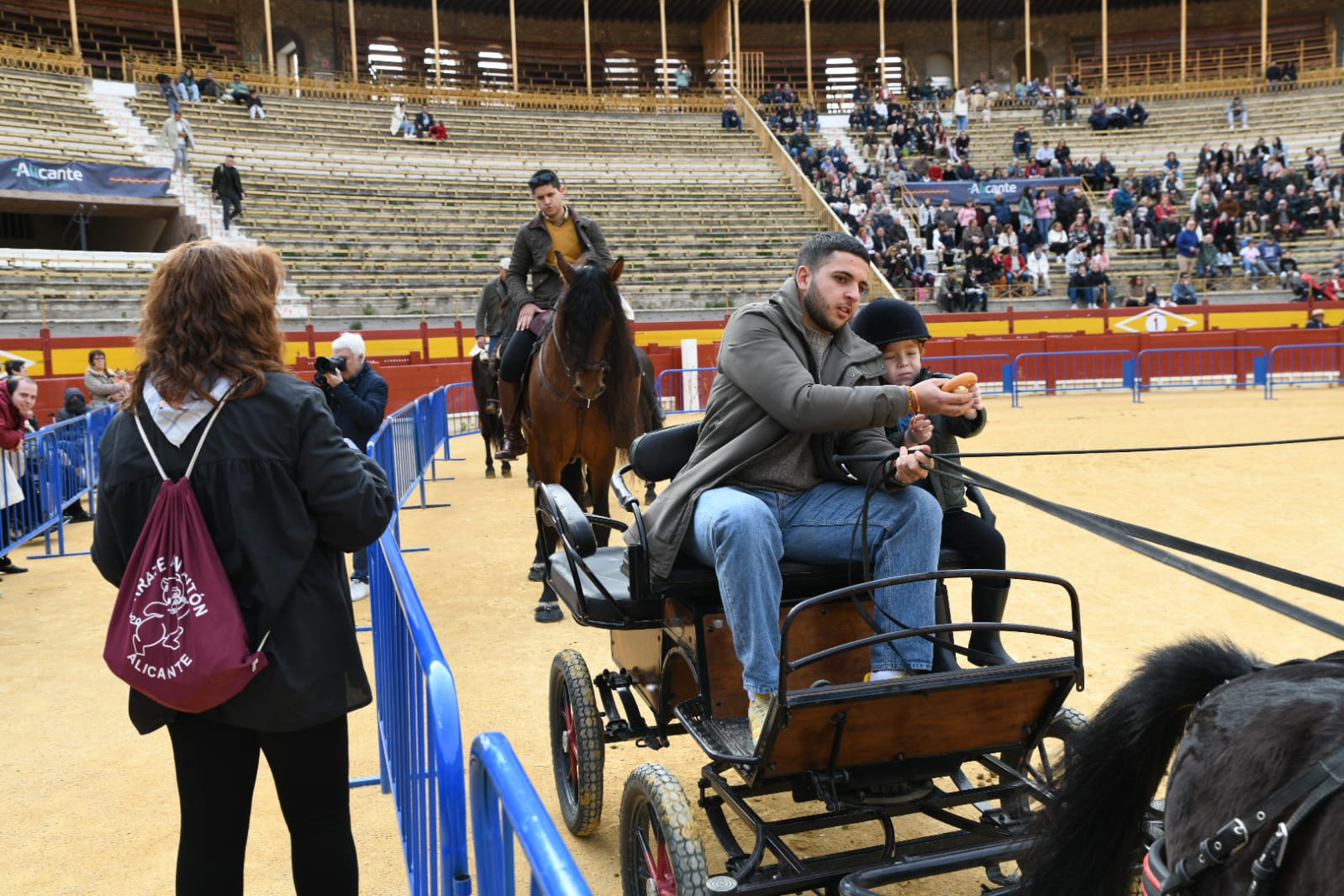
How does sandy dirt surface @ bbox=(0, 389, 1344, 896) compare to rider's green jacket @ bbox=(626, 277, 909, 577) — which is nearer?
rider's green jacket @ bbox=(626, 277, 909, 577)

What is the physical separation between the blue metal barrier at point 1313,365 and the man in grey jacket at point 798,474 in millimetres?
19220

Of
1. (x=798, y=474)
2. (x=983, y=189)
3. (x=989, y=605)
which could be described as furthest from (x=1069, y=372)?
(x=798, y=474)

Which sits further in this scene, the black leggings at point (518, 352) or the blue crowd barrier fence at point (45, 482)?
the blue crowd barrier fence at point (45, 482)

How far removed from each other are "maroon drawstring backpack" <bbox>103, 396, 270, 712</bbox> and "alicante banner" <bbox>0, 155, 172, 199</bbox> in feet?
75.8

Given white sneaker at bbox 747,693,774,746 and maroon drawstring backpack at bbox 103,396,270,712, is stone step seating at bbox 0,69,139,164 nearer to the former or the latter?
maroon drawstring backpack at bbox 103,396,270,712

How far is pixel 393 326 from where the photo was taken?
71.5 feet

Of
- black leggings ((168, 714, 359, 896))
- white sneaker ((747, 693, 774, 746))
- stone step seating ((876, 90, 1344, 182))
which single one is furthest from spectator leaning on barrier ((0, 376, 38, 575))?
stone step seating ((876, 90, 1344, 182))

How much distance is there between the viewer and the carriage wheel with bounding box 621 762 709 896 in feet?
8.52

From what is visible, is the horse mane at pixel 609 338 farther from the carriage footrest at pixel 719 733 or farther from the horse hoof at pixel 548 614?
the carriage footrest at pixel 719 733

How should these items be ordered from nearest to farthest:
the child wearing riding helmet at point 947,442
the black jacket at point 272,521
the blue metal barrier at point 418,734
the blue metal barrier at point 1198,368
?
the blue metal barrier at point 418,734 → the black jacket at point 272,521 → the child wearing riding helmet at point 947,442 → the blue metal barrier at point 1198,368

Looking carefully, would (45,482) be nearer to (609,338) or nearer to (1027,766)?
(609,338)

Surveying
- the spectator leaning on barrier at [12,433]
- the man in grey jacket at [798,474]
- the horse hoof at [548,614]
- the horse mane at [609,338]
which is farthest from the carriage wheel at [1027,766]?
the spectator leaning on barrier at [12,433]

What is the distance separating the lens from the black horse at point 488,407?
11516 mm

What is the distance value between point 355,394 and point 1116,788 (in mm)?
5924
